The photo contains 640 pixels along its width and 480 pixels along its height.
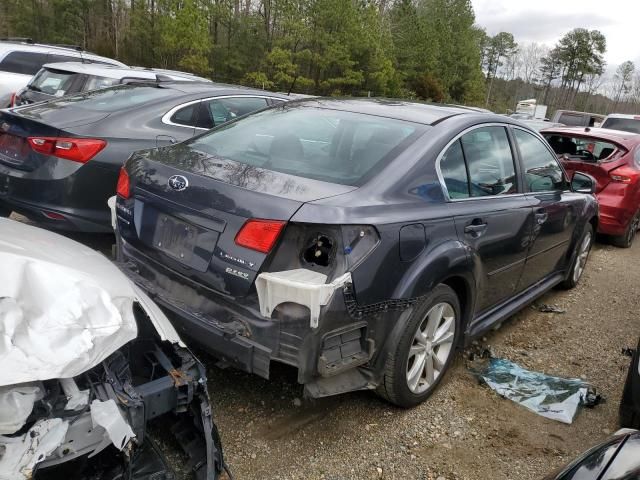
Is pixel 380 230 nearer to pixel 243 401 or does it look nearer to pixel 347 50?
pixel 243 401

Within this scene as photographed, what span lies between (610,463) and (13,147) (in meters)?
4.46

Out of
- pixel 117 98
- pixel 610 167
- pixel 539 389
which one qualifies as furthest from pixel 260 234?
pixel 610 167

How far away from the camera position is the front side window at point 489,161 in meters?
3.25

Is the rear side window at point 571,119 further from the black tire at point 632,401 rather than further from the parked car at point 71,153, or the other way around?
the black tire at point 632,401

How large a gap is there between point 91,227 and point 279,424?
7.78 ft

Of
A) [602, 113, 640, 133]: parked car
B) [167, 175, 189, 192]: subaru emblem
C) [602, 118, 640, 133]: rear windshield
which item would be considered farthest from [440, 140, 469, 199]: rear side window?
[602, 113, 640, 133]: parked car

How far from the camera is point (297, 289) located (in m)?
2.29

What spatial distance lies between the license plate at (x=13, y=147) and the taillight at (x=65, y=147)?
0.12 metres

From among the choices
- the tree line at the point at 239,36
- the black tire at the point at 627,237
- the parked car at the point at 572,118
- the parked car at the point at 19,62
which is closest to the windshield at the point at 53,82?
the parked car at the point at 19,62

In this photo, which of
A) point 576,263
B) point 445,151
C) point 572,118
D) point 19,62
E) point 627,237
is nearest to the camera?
point 445,151

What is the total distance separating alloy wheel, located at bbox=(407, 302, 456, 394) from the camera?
2938 millimetres

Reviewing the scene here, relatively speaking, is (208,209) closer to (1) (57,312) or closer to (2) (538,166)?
(1) (57,312)

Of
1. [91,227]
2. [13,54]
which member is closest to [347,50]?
[13,54]

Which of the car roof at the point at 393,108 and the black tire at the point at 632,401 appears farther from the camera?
the car roof at the point at 393,108
